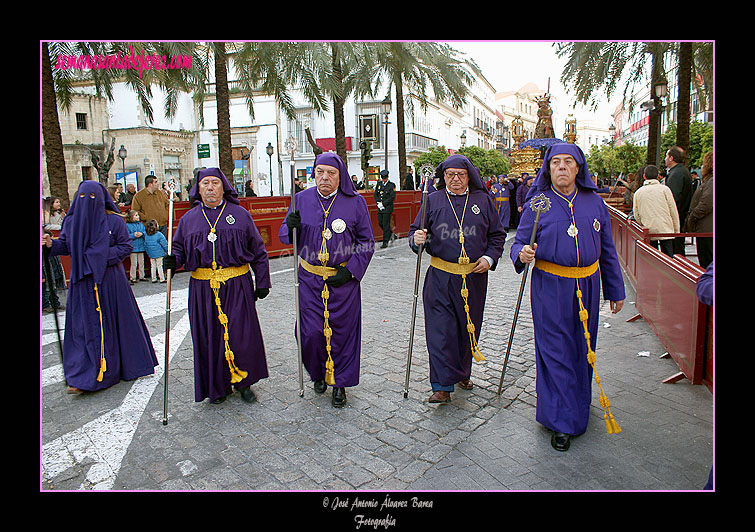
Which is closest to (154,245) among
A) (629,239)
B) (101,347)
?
(101,347)

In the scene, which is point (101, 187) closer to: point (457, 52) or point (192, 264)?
point (192, 264)

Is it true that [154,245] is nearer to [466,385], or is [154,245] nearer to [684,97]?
[466,385]

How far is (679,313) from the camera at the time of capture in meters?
4.90

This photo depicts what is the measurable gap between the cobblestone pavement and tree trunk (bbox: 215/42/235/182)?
940 centimetres

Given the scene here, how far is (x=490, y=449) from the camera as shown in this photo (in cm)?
368

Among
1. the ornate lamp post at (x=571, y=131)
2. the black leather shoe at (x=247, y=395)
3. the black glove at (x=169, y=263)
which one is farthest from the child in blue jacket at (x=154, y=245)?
the ornate lamp post at (x=571, y=131)

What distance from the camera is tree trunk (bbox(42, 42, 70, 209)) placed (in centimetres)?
972

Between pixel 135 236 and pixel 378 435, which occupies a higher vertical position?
pixel 135 236

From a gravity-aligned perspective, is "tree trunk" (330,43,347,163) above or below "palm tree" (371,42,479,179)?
below

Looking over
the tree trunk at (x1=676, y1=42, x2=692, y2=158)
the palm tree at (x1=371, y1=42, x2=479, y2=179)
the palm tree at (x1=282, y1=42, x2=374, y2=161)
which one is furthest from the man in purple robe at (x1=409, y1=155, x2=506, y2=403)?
the palm tree at (x1=371, y1=42, x2=479, y2=179)

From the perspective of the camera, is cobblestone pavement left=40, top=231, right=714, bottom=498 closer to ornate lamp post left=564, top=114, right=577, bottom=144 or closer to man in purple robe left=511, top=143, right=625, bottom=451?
man in purple robe left=511, top=143, right=625, bottom=451

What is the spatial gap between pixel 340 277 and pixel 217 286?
3.34ft
